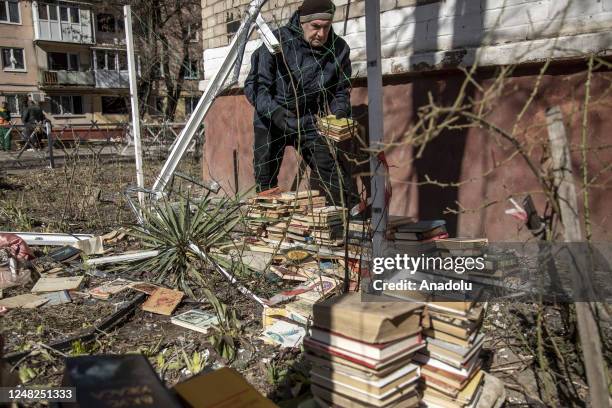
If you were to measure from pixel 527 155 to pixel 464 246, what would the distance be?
5.91ft

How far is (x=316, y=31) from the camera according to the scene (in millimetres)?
4461

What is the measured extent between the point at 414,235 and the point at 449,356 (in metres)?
1.49

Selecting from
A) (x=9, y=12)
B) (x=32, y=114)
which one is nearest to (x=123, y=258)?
(x=32, y=114)

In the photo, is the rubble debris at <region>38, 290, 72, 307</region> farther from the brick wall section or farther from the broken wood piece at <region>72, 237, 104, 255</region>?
the brick wall section

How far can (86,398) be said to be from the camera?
1653 mm

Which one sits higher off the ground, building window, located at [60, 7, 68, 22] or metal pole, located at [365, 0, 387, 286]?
building window, located at [60, 7, 68, 22]

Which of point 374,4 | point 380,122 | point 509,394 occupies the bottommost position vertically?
point 509,394

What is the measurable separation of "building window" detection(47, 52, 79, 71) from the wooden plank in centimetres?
4180

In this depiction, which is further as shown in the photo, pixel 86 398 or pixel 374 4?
pixel 374 4

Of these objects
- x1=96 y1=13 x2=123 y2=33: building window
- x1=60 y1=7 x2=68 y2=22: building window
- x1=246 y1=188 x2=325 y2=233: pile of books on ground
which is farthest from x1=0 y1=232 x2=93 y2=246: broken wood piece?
x1=60 y1=7 x2=68 y2=22: building window

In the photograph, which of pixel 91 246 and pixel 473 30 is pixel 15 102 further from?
pixel 473 30

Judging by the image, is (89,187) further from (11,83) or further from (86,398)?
(11,83)

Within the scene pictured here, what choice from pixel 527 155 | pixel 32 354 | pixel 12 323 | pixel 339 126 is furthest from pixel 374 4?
pixel 12 323

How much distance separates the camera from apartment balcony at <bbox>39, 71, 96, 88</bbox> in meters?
35.6
